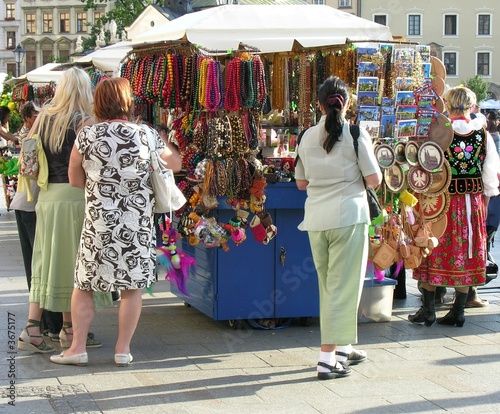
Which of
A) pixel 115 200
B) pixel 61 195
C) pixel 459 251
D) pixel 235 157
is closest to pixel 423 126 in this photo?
pixel 459 251

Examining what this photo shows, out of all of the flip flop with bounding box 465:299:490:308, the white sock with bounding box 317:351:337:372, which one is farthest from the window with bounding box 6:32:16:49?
the white sock with bounding box 317:351:337:372

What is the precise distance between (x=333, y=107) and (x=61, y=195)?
71.0 inches

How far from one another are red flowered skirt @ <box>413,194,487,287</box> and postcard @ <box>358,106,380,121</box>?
34.4 inches

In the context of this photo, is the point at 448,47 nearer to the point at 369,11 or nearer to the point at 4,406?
the point at 369,11

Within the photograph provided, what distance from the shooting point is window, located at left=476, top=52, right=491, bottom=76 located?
219ft

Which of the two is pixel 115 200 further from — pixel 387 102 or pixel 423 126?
pixel 423 126

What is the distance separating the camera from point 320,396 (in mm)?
5023

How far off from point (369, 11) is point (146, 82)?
59.9m

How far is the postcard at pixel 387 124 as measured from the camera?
6906 mm

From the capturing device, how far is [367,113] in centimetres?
682

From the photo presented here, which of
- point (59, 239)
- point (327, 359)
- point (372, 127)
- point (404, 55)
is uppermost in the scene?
point (404, 55)

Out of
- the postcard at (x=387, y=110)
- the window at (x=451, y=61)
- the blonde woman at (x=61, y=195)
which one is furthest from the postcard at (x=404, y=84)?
the window at (x=451, y=61)

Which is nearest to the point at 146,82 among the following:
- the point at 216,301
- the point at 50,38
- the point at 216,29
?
the point at 216,29

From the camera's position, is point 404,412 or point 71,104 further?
point 71,104
